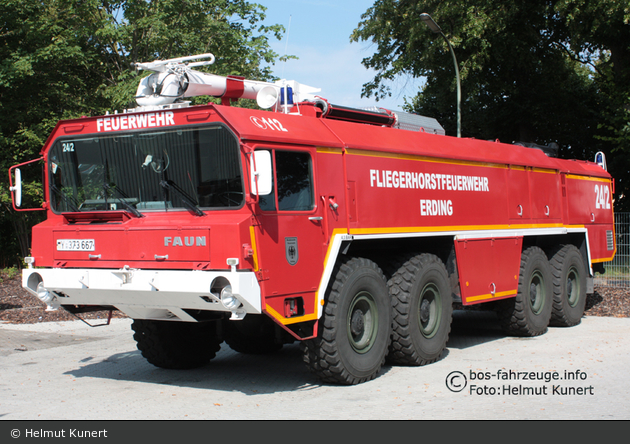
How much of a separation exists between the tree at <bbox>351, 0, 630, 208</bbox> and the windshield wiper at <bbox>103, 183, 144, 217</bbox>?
Answer: 1667 cm

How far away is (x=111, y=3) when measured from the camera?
24500mm

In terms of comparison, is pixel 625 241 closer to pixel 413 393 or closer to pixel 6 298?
pixel 413 393

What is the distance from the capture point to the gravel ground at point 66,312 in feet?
42.1

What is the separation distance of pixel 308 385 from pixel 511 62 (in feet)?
64.0

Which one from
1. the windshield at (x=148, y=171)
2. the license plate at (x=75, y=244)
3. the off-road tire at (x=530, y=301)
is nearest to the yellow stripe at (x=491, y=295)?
Answer: the off-road tire at (x=530, y=301)

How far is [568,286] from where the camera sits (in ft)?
39.3

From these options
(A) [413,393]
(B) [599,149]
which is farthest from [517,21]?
(A) [413,393]

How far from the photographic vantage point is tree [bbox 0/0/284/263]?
20.3 metres

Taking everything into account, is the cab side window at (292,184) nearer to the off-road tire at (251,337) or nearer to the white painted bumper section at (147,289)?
the white painted bumper section at (147,289)

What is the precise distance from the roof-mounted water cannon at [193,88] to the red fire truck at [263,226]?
2 centimetres

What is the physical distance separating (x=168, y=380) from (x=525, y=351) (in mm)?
4911

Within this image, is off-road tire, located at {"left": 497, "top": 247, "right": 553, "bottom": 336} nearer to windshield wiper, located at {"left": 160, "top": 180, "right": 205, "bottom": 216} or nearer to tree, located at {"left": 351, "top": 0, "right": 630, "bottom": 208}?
windshield wiper, located at {"left": 160, "top": 180, "right": 205, "bottom": 216}

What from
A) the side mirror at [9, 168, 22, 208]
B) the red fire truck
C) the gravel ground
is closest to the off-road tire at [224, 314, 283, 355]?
the red fire truck

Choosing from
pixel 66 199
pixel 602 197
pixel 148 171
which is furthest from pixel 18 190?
pixel 602 197
